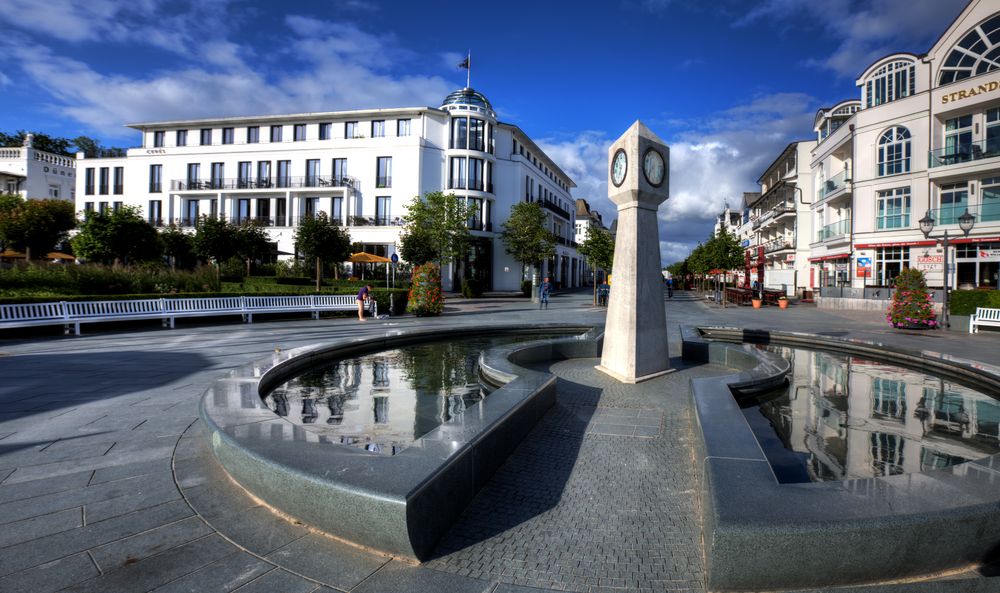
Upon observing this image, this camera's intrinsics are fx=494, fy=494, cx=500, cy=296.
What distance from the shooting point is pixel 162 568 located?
8.66 feet

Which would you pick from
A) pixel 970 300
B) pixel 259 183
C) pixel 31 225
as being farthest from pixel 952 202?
pixel 31 225

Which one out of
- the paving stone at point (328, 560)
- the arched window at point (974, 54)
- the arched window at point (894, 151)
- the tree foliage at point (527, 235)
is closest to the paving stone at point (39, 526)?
the paving stone at point (328, 560)

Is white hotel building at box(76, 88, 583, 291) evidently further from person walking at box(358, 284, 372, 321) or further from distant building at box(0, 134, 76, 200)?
person walking at box(358, 284, 372, 321)

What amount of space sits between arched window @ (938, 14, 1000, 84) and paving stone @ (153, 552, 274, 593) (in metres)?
37.7

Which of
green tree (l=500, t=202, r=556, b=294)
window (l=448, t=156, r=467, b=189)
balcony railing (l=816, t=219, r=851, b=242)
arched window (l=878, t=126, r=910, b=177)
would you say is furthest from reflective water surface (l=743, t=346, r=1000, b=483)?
window (l=448, t=156, r=467, b=189)

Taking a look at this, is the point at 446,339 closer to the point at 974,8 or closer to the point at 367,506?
the point at 367,506

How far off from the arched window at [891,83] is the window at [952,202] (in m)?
6.14

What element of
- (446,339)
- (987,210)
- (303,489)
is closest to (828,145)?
(987,210)

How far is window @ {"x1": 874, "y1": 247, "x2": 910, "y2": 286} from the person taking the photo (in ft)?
97.1

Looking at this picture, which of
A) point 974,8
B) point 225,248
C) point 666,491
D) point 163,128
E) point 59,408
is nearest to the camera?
point 666,491

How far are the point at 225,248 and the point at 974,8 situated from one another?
4268 cm

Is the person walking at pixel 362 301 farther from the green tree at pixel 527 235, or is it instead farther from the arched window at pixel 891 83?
the arched window at pixel 891 83

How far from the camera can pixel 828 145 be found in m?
37.0

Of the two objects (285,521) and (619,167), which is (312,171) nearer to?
(619,167)
